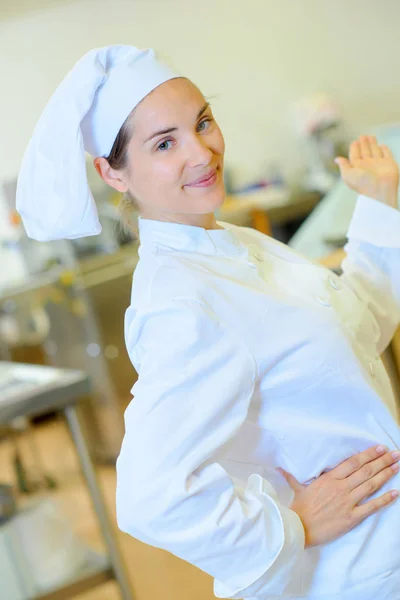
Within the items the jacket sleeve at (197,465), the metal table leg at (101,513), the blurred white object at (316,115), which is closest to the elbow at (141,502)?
the jacket sleeve at (197,465)

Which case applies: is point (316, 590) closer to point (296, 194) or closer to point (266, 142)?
point (296, 194)

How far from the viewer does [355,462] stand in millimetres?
1020

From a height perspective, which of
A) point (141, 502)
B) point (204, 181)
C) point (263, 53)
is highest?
point (204, 181)

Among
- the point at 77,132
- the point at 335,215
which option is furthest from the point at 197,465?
the point at 335,215

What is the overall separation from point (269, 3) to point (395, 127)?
89.2 inches

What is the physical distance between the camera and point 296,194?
4.64 metres

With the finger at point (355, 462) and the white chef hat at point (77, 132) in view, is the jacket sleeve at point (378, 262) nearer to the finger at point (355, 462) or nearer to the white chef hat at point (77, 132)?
the finger at point (355, 462)

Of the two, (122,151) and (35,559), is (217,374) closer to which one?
(122,151)

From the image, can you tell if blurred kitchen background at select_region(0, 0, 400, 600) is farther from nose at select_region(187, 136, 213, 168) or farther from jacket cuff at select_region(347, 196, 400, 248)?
nose at select_region(187, 136, 213, 168)

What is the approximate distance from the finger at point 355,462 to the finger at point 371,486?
2cm

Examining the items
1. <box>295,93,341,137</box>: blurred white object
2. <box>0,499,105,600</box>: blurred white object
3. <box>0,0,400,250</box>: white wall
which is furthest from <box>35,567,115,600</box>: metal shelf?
<box>295,93,341,137</box>: blurred white object

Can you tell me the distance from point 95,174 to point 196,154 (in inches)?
127

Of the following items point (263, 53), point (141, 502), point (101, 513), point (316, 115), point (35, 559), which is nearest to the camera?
point (141, 502)

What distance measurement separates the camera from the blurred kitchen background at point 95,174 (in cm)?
391
